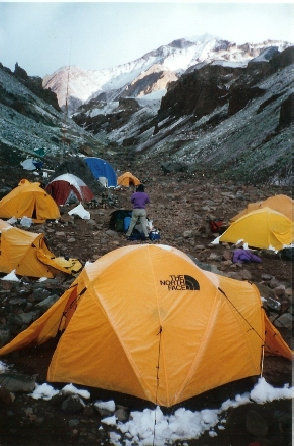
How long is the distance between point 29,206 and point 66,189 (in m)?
3.44

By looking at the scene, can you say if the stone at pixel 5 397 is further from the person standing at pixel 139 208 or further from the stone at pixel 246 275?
the person standing at pixel 139 208

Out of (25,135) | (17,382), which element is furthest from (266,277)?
(25,135)

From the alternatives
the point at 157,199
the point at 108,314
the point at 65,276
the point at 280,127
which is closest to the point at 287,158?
the point at 280,127

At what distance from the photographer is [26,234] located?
903cm

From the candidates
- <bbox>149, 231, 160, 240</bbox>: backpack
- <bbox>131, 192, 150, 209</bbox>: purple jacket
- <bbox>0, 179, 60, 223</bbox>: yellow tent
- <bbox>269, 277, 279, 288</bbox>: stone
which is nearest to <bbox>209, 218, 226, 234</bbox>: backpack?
<bbox>149, 231, 160, 240</bbox>: backpack

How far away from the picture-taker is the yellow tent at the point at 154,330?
489 cm

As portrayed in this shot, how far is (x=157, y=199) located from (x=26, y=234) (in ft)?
38.8

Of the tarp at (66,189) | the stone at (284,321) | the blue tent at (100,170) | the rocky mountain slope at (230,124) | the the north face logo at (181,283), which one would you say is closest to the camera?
the the north face logo at (181,283)

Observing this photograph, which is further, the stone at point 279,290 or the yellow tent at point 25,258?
the yellow tent at point 25,258

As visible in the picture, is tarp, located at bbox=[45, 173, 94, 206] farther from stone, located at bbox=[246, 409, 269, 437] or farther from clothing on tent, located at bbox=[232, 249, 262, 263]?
stone, located at bbox=[246, 409, 269, 437]

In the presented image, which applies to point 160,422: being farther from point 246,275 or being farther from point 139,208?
point 139,208

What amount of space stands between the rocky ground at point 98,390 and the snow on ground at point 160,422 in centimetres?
9

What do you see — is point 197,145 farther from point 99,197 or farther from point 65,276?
point 65,276

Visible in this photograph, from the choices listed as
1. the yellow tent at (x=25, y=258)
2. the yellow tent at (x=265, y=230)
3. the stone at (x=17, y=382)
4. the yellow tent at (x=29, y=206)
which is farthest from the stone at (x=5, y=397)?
the yellow tent at (x=29, y=206)
